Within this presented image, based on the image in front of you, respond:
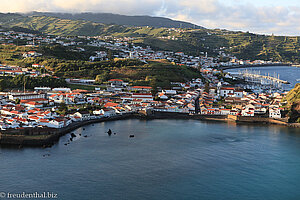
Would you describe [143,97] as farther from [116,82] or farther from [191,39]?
[191,39]

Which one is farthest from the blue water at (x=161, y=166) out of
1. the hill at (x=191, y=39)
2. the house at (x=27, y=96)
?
the hill at (x=191, y=39)

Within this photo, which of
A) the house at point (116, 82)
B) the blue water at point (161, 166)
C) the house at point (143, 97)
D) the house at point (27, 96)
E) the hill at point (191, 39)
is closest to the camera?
the blue water at point (161, 166)

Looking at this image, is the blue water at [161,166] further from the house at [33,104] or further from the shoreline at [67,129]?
the house at [33,104]

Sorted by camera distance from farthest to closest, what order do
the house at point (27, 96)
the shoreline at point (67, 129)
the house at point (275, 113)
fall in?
the house at point (27, 96) → the house at point (275, 113) → the shoreline at point (67, 129)

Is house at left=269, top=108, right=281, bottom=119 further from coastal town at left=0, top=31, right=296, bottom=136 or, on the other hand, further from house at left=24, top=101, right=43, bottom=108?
house at left=24, top=101, right=43, bottom=108

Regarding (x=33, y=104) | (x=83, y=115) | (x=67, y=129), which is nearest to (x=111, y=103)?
(x=83, y=115)

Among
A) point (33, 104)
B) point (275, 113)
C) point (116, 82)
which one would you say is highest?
point (116, 82)

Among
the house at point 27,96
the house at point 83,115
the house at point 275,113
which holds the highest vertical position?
the house at point 27,96

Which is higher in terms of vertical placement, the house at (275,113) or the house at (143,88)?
the house at (143,88)
